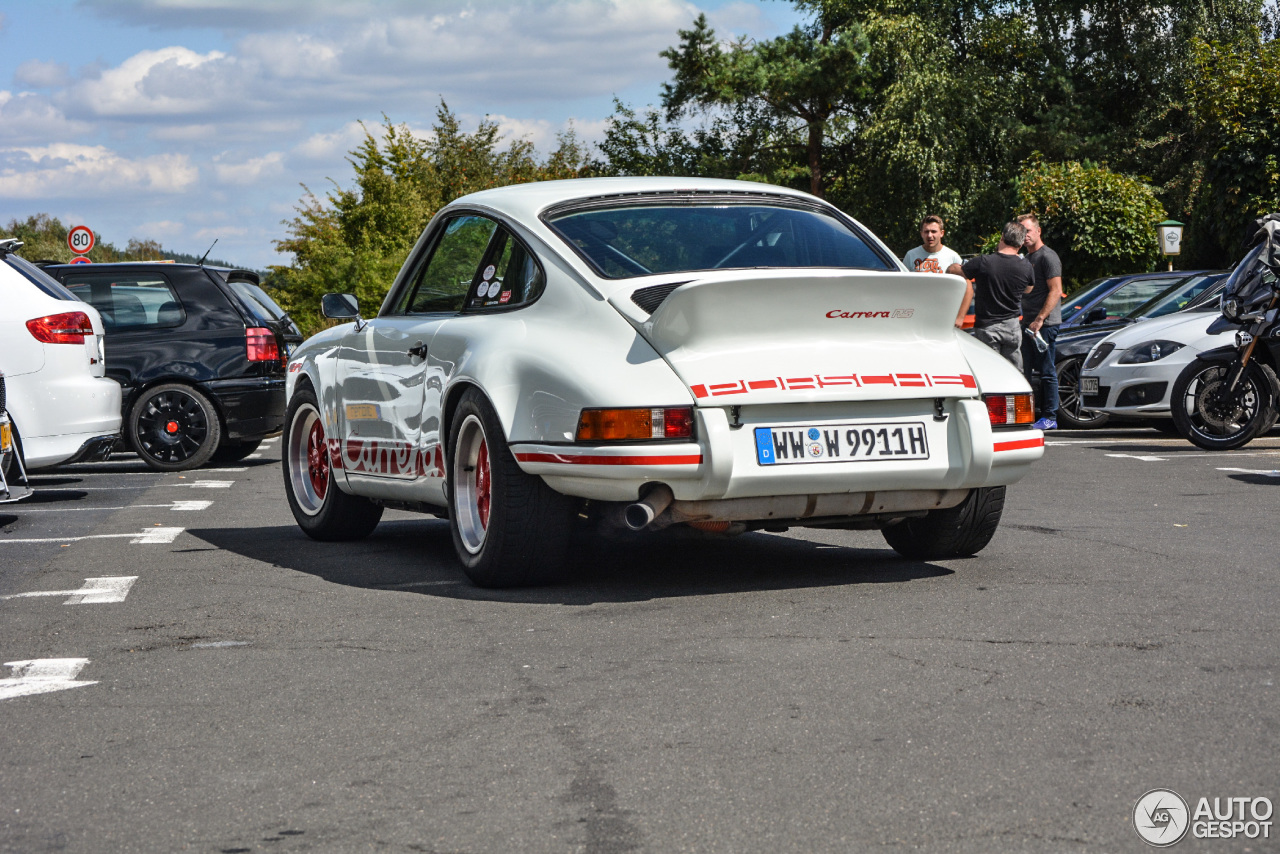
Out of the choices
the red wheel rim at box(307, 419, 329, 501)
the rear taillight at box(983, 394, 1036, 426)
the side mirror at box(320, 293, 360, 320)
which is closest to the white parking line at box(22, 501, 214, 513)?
the red wheel rim at box(307, 419, 329, 501)

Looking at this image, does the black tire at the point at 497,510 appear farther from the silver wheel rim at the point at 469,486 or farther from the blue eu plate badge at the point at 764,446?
the blue eu plate badge at the point at 764,446

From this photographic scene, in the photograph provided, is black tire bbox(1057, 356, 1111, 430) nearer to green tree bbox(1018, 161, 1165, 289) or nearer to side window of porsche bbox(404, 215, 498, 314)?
side window of porsche bbox(404, 215, 498, 314)

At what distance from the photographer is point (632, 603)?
582cm

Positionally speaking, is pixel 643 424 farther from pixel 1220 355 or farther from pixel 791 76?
pixel 791 76

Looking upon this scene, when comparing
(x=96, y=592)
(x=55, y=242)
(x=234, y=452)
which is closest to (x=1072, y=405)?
(x=234, y=452)

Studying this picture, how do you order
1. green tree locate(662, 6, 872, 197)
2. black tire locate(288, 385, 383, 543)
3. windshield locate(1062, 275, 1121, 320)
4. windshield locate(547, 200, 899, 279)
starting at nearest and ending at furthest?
windshield locate(547, 200, 899, 279) → black tire locate(288, 385, 383, 543) → windshield locate(1062, 275, 1121, 320) → green tree locate(662, 6, 872, 197)

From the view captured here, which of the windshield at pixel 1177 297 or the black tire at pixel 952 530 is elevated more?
the windshield at pixel 1177 297

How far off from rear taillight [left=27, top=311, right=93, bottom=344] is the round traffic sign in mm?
17652

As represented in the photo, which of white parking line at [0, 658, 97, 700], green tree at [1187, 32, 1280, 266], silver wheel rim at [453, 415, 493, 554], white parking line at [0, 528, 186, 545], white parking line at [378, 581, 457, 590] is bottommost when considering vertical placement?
white parking line at [0, 528, 186, 545]

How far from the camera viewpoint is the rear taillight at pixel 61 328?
10.3 metres

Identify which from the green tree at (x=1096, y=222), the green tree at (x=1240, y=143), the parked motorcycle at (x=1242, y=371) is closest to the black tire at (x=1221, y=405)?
the parked motorcycle at (x=1242, y=371)

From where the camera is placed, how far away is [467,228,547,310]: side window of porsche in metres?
6.23

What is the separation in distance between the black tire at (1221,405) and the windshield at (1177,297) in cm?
286

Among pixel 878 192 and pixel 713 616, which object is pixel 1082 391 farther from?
pixel 878 192
